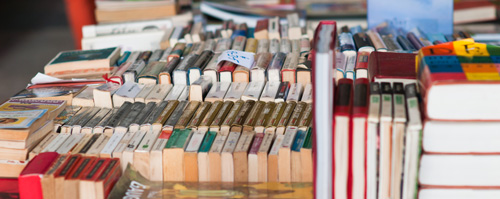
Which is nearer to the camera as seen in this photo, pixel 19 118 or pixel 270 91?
pixel 19 118

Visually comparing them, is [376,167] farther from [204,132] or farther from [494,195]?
[204,132]

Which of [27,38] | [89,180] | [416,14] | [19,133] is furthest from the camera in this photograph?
[27,38]

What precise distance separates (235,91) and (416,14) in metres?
1.21

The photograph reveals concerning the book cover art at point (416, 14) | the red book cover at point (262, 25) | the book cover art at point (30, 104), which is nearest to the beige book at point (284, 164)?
the book cover art at point (30, 104)

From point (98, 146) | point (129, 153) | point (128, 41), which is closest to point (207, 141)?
point (129, 153)

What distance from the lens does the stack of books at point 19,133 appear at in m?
1.82

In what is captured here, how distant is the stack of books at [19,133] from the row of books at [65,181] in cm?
16

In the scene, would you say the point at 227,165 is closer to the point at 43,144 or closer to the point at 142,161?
the point at 142,161

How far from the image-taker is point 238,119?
1.95 m

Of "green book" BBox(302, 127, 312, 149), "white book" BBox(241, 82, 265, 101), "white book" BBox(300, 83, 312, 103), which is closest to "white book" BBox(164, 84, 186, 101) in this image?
"white book" BBox(241, 82, 265, 101)

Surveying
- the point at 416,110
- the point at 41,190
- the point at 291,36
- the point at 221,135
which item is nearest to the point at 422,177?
the point at 416,110

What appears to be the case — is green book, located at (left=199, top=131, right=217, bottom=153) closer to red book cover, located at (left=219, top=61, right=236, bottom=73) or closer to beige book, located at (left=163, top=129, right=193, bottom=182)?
beige book, located at (left=163, top=129, right=193, bottom=182)

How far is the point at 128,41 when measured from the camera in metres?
3.21

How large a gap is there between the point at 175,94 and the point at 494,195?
3.91 feet
